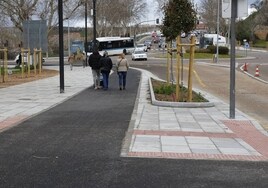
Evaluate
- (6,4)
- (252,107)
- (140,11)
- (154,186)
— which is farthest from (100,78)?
(140,11)

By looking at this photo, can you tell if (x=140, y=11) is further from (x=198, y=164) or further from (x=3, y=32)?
(x=198, y=164)

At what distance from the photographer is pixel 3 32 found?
225ft

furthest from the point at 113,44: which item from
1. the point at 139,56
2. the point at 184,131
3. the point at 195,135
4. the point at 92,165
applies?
the point at 92,165

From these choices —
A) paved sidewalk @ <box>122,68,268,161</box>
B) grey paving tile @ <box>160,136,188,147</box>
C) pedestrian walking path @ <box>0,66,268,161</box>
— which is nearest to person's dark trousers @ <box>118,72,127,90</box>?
pedestrian walking path @ <box>0,66,268,161</box>

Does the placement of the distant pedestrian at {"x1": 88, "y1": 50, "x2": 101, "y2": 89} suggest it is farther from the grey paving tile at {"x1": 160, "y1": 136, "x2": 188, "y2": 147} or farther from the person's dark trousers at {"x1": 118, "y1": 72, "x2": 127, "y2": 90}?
the grey paving tile at {"x1": 160, "y1": 136, "x2": 188, "y2": 147}

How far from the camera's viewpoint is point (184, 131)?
1055cm

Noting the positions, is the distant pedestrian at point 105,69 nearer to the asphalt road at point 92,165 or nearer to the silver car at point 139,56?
the asphalt road at point 92,165

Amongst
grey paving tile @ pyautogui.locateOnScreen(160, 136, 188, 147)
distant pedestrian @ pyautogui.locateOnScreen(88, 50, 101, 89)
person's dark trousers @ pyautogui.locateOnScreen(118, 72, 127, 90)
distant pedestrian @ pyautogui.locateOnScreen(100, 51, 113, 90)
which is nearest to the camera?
grey paving tile @ pyautogui.locateOnScreen(160, 136, 188, 147)

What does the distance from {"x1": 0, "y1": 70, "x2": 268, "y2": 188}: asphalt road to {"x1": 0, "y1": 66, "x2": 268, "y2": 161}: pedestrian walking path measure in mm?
382

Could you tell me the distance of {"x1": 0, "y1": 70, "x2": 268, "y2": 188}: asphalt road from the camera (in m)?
6.41

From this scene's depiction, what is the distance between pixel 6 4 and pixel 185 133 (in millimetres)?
37240

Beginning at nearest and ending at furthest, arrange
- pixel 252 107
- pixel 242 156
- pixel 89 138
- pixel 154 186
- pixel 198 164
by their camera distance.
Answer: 1. pixel 154 186
2. pixel 198 164
3. pixel 242 156
4. pixel 89 138
5. pixel 252 107

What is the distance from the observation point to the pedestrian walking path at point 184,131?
8398 mm

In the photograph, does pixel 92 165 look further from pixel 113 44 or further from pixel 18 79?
pixel 113 44
